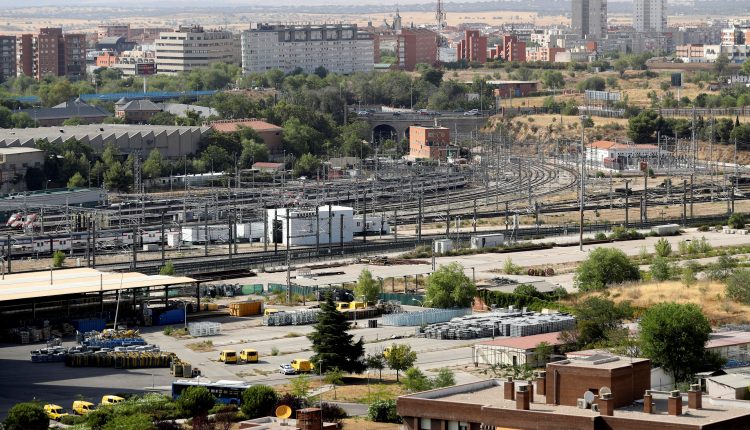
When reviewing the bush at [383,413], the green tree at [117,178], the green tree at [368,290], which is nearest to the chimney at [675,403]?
the bush at [383,413]

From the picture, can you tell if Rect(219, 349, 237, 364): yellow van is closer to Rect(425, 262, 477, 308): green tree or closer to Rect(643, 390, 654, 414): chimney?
Rect(425, 262, 477, 308): green tree

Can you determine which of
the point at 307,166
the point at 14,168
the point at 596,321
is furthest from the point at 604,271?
the point at 307,166

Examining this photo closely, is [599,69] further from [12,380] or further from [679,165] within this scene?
[12,380]

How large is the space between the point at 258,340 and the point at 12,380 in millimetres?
4655

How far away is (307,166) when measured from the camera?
65.1 metres

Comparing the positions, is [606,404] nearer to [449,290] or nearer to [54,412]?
[54,412]

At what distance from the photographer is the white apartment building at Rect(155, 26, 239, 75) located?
112 m

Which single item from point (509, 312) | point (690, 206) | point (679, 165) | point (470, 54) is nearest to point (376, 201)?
point (690, 206)

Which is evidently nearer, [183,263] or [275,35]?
[183,263]

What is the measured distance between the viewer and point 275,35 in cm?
10681

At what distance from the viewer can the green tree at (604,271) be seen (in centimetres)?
3441

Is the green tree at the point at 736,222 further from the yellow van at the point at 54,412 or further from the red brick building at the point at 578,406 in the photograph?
the red brick building at the point at 578,406

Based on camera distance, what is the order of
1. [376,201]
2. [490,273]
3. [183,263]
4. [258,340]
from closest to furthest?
[258,340] → [490,273] → [183,263] → [376,201]

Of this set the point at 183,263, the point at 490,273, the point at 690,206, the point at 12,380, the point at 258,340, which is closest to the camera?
the point at 12,380
